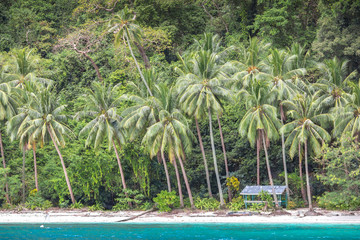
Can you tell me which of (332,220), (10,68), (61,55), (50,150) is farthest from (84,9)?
(332,220)

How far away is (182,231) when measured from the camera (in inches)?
1240

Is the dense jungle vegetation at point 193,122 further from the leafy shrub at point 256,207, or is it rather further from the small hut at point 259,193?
the small hut at point 259,193

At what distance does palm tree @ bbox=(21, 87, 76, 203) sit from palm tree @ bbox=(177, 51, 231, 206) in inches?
402

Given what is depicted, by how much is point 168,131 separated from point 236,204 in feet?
25.9

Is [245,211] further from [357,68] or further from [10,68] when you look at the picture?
[10,68]

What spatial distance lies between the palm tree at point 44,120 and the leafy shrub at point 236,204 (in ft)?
46.9

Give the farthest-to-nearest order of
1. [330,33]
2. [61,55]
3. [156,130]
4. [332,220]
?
1. [61,55]
2. [330,33]
3. [156,130]
4. [332,220]

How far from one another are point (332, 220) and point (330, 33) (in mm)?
16606

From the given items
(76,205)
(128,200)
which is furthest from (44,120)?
(128,200)

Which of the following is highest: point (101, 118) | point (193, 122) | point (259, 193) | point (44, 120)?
point (44, 120)

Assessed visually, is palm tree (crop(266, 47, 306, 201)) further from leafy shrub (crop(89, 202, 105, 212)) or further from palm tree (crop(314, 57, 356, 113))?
leafy shrub (crop(89, 202, 105, 212))

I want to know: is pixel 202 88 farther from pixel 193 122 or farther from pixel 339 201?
pixel 339 201

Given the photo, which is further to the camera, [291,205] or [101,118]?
[101,118]

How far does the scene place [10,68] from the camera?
147 feet
